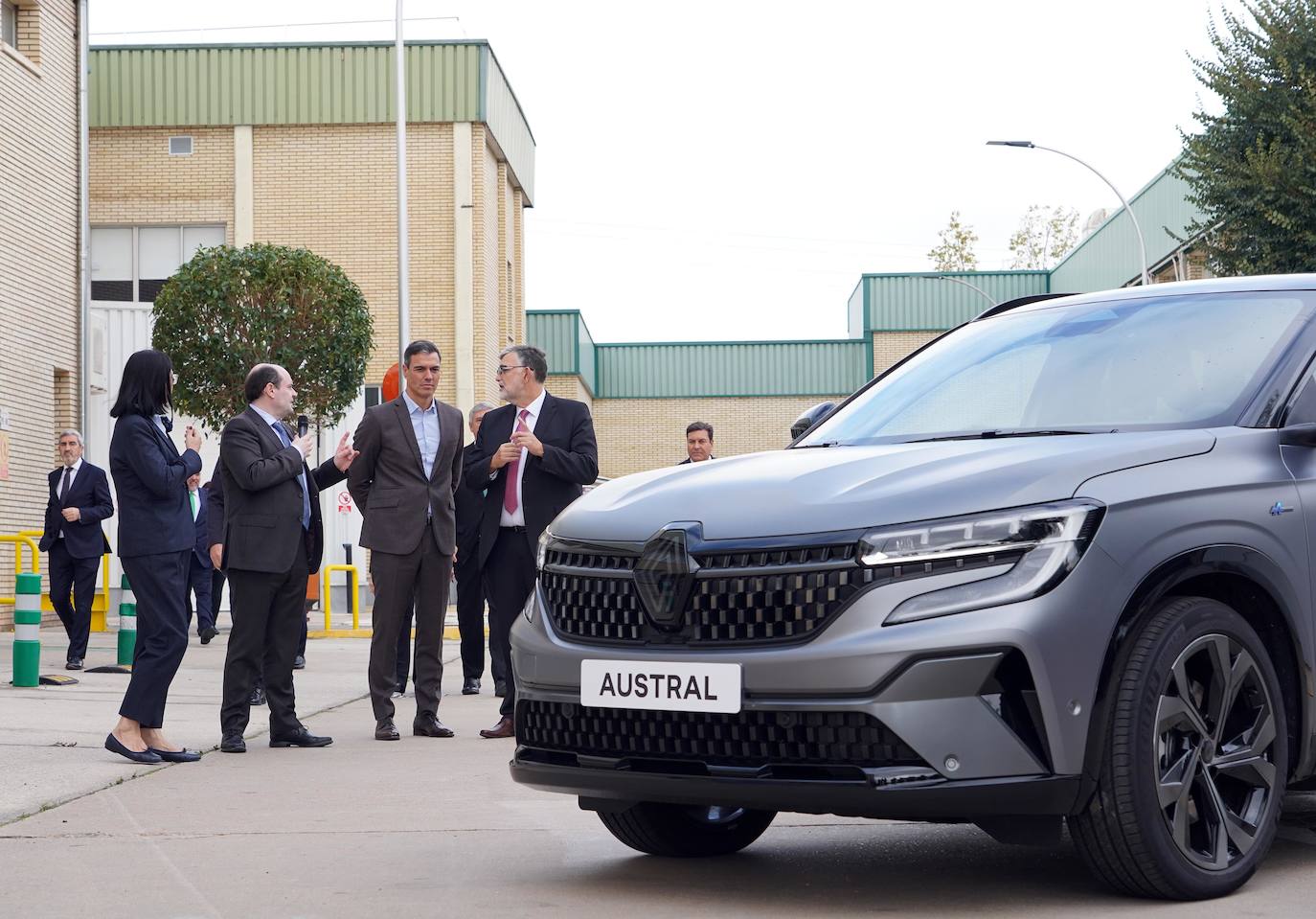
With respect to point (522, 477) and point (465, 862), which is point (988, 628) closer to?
point (465, 862)

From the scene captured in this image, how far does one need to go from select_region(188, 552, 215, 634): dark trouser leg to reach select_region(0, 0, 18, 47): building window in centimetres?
792

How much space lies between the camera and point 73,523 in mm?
15969

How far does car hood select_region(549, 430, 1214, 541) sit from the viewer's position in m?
4.72

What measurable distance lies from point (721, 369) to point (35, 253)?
44.6 meters

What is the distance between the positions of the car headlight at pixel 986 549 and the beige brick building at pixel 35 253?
1818cm

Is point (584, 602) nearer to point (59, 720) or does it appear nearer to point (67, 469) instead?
point (59, 720)

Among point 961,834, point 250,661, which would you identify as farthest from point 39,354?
point 961,834

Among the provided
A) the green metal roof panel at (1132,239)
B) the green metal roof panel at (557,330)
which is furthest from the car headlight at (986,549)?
the green metal roof panel at (557,330)

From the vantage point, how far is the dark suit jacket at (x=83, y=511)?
52.3ft

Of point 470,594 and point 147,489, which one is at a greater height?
point 147,489

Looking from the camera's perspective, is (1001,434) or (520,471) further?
(520,471)

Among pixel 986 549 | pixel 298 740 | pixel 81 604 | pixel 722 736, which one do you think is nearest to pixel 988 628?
pixel 986 549

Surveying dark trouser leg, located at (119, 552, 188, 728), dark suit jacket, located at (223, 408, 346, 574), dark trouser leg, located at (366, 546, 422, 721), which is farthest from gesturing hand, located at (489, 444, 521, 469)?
dark trouser leg, located at (119, 552, 188, 728)

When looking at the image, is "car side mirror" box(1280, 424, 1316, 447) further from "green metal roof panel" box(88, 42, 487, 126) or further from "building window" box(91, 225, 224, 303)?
"building window" box(91, 225, 224, 303)
